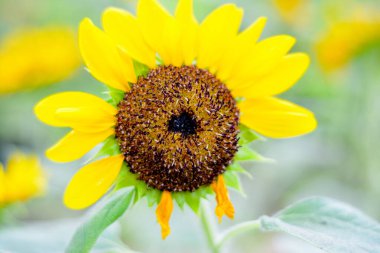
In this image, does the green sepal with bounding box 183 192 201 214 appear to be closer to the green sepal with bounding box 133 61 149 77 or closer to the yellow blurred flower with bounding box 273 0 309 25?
the green sepal with bounding box 133 61 149 77

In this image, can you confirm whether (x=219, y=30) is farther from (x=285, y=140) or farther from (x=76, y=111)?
(x=285, y=140)

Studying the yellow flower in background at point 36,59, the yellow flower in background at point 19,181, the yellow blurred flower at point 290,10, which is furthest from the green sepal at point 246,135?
the yellow flower in background at point 36,59

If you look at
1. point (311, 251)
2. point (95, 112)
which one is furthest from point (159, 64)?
point (311, 251)

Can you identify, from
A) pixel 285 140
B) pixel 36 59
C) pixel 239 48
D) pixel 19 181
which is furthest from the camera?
pixel 36 59

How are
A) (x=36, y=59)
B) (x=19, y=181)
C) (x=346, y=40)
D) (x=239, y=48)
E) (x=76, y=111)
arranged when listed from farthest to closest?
(x=36, y=59) < (x=346, y=40) < (x=19, y=181) < (x=239, y=48) < (x=76, y=111)

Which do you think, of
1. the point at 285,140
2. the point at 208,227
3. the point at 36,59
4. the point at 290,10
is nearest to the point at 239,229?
the point at 208,227

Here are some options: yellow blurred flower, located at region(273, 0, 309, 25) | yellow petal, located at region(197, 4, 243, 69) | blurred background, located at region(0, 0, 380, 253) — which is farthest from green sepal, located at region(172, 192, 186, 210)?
yellow blurred flower, located at region(273, 0, 309, 25)

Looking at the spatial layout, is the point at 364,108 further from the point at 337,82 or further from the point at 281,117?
the point at 281,117
